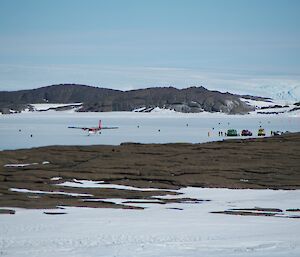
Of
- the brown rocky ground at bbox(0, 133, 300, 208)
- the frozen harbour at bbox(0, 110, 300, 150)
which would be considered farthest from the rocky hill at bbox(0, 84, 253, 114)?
the brown rocky ground at bbox(0, 133, 300, 208)

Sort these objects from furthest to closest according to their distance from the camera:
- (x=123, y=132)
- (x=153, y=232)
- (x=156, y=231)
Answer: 1. (x=123, y=132)
2. (x=156, y=231)
3. (x=153, y=232)

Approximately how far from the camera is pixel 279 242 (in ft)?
42.8

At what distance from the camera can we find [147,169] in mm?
24875

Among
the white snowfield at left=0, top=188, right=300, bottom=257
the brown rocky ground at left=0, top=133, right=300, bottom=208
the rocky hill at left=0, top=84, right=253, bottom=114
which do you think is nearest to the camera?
the white snowfield at left=0, top=188, right=300, bottom=257

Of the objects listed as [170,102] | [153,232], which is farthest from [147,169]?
[170,102]

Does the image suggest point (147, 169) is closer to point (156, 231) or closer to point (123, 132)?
point (156, 231)

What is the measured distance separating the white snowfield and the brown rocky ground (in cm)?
177

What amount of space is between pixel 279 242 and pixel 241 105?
147161 mm

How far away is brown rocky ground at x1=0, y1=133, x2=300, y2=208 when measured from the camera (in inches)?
811

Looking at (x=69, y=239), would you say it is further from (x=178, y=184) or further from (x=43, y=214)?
(x=178, y=184)

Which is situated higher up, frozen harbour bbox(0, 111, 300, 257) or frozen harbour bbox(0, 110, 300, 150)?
frozen harbour bbox(0, 110, 300, 150)

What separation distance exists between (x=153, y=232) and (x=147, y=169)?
34.3 ft

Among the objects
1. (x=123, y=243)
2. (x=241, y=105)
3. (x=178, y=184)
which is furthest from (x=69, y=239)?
(x=241, y=105)

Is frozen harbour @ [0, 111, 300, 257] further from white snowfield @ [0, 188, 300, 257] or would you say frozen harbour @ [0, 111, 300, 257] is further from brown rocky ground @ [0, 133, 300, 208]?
brown rocky ground @ [0, 133, 300, 208]
